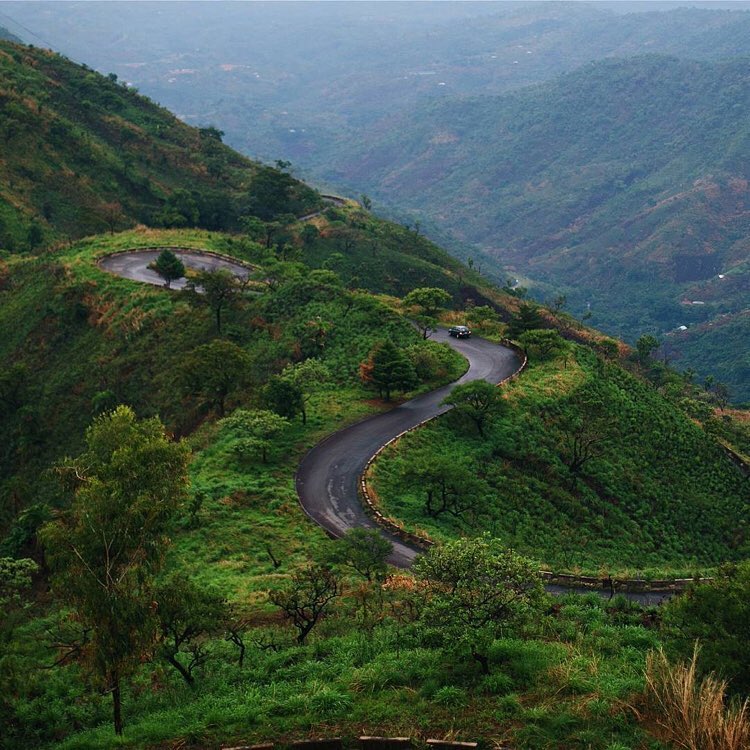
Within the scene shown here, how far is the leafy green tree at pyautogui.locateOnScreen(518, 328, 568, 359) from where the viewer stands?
51.0 metres

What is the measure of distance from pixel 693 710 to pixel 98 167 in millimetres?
101615

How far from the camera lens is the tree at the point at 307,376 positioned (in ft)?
141

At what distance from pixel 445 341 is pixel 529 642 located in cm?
3841

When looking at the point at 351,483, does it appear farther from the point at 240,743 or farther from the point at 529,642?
the point at 240,743

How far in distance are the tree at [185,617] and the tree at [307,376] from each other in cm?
2197

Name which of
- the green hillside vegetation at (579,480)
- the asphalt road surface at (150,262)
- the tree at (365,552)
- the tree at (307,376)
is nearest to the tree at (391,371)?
the tree at (307,376)

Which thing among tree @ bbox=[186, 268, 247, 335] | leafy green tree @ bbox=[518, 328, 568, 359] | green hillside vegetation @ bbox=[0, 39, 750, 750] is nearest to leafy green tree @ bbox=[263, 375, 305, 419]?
green hillside vegetation @ bbox=[0, 39, 750, 750]

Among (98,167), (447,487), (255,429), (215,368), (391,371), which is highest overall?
(98,167)

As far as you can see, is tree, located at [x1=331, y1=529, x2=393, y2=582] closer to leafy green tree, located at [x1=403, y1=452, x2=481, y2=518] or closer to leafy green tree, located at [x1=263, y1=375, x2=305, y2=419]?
leafy green tree, located at [x1=403, y1=452, x2=481, y2=518]

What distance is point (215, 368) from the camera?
4134cm

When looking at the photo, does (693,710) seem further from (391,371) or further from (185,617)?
(391,371)

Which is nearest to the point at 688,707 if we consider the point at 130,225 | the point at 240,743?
the point at 240,743

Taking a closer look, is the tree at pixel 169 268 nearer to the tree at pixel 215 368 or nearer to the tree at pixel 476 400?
the tree at pixel 215 368

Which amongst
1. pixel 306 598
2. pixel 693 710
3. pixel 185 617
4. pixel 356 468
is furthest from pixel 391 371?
pixel 693 710
